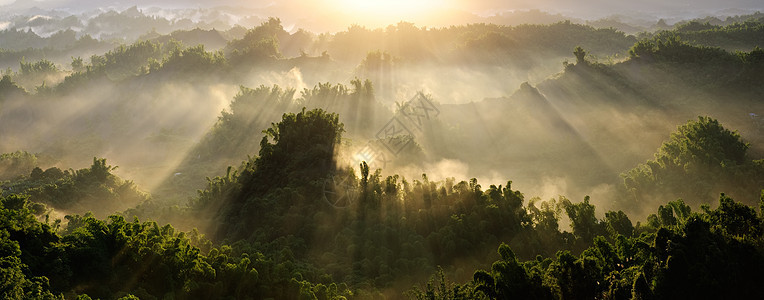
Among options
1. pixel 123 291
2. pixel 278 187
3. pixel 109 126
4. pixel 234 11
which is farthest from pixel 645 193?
pixel 234 11

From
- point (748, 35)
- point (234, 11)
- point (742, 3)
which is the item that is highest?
point (234, 11)

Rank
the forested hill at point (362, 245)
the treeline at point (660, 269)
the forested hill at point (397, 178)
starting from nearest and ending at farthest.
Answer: the treeline at point (660, 269)
the forested hill at point (362, 245)
the forested hill at point (397, 178)

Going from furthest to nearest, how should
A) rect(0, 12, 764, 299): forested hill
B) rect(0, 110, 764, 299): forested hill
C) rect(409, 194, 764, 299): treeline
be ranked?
1. rect(0, 12, 764, 299): forested hill
2. rect(0, 110, 764, 299): forested hill
3. rect(409, 194, 764, 299): treeline

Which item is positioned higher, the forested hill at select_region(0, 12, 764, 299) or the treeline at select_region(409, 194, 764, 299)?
the forested hill at select_region(0, 12, 764, 299)

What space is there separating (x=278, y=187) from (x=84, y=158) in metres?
29.7

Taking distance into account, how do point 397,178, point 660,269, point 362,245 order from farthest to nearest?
point 397,178 → point 362,245 → point 660,269

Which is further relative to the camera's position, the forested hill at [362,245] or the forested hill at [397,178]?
the forested hill at [397,178]

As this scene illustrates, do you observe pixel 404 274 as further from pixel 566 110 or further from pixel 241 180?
pixel 566 110

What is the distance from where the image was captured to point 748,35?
42.6m

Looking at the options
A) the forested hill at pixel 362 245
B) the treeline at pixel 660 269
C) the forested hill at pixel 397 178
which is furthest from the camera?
the forested hill at pixel 397 178

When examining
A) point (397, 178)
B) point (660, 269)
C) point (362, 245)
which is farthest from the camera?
point (397, 178)

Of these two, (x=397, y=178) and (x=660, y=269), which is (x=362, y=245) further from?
(x=660, y=269)

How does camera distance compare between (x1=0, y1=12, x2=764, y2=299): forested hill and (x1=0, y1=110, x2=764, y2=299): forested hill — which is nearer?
(x1=0, y1=110, x2=764, y2=299): forested hill

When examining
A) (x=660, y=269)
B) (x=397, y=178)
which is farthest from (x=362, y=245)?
(x=660, y=269)
